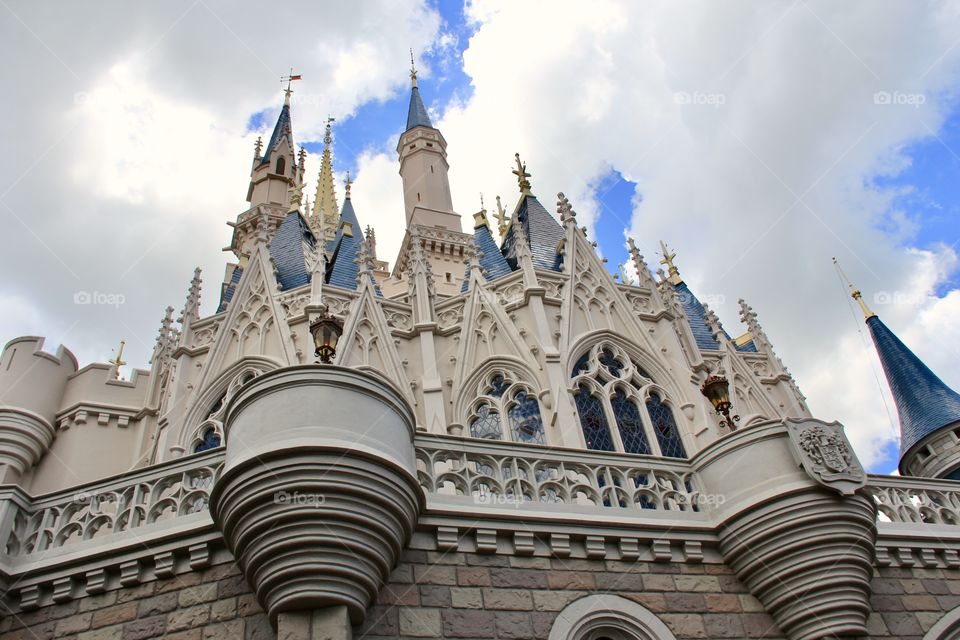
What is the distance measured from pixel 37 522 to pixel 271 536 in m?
3.30

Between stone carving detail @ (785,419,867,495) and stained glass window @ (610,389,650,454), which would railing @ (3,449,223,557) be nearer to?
stone carving detail @ (785,419,867,495)

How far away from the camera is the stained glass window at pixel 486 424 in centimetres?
1515

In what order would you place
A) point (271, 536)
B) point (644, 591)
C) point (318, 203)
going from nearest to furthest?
point (271, 536)
point (644, 591)
point (318, 203)

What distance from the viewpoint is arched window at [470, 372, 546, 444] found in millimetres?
14922

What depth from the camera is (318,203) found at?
1572 inches

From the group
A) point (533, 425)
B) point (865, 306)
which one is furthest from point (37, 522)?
point (865, 306)

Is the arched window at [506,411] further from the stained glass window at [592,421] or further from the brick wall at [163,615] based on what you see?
the brick wall at [163,615]

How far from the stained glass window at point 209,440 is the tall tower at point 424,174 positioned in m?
14.4

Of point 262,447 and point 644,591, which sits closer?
point 262,447

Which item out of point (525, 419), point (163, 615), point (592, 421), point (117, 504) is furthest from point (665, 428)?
point (163, 615)

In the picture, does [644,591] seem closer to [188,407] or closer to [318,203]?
[188,407]

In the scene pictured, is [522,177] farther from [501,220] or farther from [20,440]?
[20,440]

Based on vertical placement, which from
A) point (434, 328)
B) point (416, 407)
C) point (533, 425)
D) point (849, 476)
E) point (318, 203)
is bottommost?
point (849, 476)

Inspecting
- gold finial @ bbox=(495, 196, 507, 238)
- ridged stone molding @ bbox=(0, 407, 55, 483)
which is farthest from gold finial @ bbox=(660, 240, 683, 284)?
ridged stone molding @ bbox=(0, 407, 55, 483)
